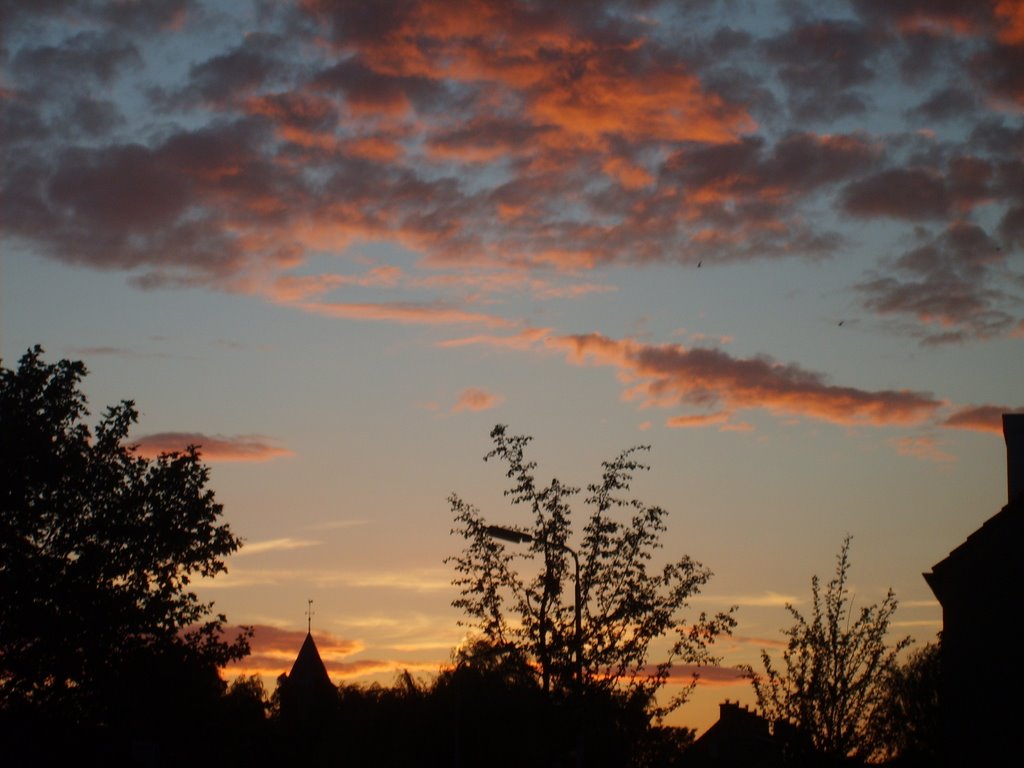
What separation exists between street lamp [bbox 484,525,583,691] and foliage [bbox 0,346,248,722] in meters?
20.2

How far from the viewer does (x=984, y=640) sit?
34.2 metres

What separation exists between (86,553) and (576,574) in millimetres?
23864

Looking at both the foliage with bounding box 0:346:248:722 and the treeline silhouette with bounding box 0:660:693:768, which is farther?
the foliage with bounding box 0:346:248:722

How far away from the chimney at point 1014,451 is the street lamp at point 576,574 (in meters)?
18.1

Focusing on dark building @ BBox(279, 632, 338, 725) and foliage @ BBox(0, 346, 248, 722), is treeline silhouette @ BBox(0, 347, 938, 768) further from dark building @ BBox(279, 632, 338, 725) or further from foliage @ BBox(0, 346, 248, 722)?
dark building @ BBox(279, 632, 338, 725)

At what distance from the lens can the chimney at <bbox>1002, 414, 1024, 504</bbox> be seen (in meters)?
37.7

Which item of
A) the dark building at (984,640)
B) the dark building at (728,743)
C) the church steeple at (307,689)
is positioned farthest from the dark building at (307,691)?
the dark building at (984,640)

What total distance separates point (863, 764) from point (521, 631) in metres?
11.5

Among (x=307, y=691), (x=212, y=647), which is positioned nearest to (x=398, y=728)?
(x=212, y=647)

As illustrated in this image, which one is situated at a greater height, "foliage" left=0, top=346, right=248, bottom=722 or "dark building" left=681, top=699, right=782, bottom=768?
"foliage" left=0, top=346, right=248, bottom=722

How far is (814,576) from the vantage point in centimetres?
3406

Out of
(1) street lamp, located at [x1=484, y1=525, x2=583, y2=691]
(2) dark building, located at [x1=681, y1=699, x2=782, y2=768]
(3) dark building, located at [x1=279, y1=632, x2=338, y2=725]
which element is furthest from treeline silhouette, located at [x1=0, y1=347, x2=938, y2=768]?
(2) dark building, located at [x1=681, y1=699, x2=782, y2=768]

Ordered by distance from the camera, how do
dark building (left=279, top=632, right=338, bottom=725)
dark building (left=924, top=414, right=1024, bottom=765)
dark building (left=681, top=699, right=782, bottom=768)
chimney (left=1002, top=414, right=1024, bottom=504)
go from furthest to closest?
dark building (left=681, top=699, right=782, bottom=768)
dark building (left=279, top=632, right=338, bottom=725)
chimney (left=1002, top=414, right=1024, bottom=504)
dark building (left=924, top=414, right=1024, bottom=765)

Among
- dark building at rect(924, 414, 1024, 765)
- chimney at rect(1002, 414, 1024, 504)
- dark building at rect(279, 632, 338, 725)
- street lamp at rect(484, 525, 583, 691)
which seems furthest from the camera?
dark building at rect(279, 632, 338, 725)
